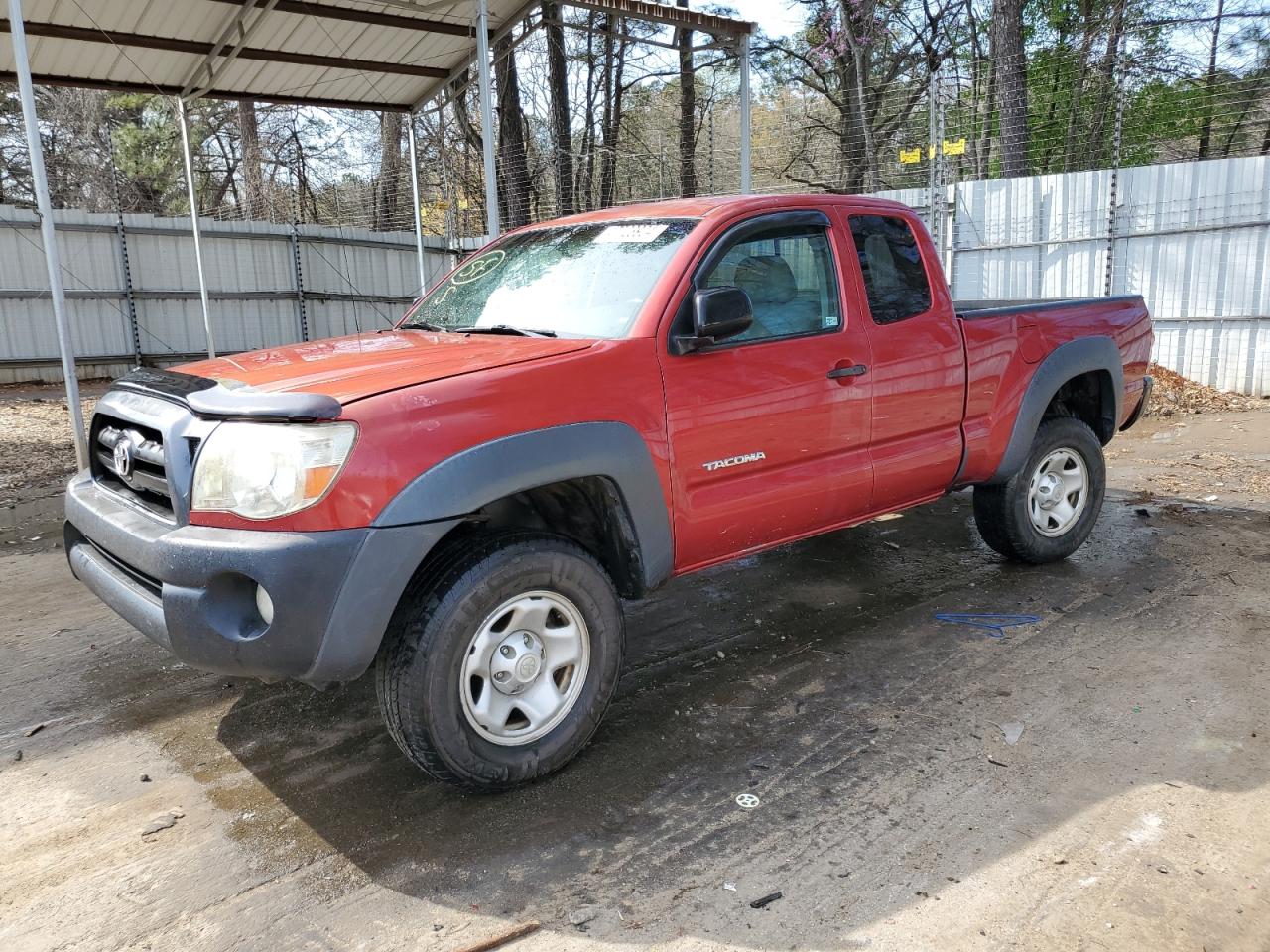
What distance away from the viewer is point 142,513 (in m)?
3.15

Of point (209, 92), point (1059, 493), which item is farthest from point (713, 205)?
point (209, 92)

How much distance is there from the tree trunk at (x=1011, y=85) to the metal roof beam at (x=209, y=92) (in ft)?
30.4

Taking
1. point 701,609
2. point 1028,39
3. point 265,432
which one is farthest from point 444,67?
point 1028,39

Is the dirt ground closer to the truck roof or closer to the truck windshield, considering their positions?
the truck windshield

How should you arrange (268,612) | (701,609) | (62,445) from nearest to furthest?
(268,612), (701,609), (62,445)

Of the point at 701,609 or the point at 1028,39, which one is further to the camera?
the point at 1028,39

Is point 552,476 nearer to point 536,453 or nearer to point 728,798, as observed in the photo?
point 536,453

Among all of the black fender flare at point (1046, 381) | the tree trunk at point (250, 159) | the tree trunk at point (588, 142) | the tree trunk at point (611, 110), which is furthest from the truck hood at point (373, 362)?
the tree trunk at point (250, 159)

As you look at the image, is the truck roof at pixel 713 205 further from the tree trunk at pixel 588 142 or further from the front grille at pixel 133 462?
the tree trunk at pixel 588 142

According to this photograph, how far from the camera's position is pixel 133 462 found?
3219 millimetres

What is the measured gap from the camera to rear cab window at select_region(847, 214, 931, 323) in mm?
4316

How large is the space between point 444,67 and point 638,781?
10852mm

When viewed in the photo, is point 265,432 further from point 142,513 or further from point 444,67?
point 444,67

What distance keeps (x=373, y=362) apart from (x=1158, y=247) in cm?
1166
